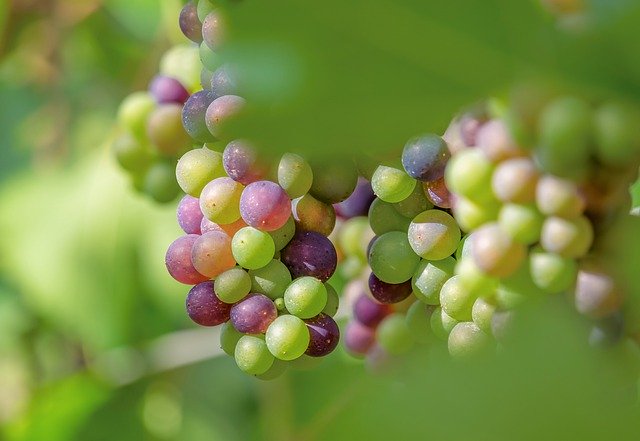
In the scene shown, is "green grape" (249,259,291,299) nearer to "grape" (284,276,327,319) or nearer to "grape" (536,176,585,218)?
"grape" (284,276,327,319)

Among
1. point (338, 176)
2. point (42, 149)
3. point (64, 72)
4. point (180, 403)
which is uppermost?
point (338, 176)

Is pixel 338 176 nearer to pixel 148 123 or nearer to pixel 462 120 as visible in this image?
pixel 462 120

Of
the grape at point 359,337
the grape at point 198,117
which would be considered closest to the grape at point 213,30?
the grape at point 198,117

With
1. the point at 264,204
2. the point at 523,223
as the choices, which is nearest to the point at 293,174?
the point at 264,204

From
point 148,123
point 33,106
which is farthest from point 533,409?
point 33,106

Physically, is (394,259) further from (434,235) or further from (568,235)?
(568,235)

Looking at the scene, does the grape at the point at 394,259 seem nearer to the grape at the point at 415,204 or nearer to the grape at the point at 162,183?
the grape at the point at 415,204
